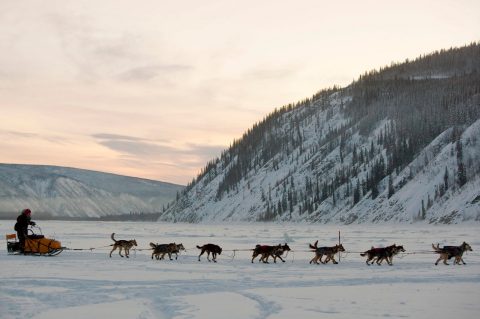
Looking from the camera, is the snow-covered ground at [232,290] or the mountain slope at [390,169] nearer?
the snow-covered ground at [232,290]

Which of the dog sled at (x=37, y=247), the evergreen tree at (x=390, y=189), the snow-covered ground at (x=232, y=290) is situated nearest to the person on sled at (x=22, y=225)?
the dog sled at (x=37, y=247)

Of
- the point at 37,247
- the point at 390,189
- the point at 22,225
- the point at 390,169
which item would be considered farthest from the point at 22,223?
the point at 390,169

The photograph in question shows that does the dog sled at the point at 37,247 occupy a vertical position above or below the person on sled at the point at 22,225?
below

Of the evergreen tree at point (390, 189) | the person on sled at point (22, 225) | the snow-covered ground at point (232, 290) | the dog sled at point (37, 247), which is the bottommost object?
the snow-covered ground at point (232, 290)

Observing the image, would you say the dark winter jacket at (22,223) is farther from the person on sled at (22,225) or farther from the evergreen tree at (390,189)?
the evergreen tree at (390,189)

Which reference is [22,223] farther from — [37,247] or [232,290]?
[232,290]

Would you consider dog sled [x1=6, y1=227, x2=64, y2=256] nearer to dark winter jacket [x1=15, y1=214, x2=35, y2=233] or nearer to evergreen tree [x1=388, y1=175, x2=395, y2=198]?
dark winter jacket [x1=15, y1=214, x2=35, y2=233]

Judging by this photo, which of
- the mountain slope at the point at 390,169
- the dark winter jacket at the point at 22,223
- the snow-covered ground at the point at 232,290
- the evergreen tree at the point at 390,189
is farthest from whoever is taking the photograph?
the evergreen tree at the point at 390,189

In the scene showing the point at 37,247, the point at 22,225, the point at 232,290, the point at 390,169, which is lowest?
the point at 232,290

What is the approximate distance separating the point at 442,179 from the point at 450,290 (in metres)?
106

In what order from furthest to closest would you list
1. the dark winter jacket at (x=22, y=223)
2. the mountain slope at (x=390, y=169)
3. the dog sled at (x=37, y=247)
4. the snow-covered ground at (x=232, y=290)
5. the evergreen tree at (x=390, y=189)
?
the evergreen tree at (x=390, y=189) < the mountain slope at (x=390, y=169) < the dark winter jacket at (x=22, y=223) < the dog sled at (x=37, y=247) < the snow-covered ground at (x=232, y=290)

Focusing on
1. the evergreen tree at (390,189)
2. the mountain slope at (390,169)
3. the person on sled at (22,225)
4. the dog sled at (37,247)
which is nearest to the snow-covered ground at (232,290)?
the dog sled at (37,247)

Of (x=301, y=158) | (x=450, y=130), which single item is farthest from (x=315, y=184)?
(x=450, y=130)

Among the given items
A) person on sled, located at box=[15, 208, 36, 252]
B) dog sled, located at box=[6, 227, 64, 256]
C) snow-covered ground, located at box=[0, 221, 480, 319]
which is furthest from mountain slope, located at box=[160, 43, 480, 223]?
person on sled, located at box=[15, 208, 36, 252]
